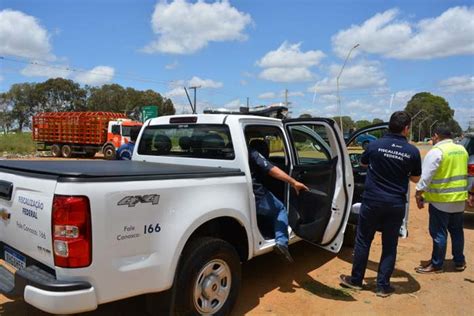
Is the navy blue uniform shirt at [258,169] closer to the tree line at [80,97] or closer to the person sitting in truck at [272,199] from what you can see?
the person sitting in truck at [272,199]

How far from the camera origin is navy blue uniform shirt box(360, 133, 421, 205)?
14.3 feet

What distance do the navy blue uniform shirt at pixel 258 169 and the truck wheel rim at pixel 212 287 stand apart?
902 mm

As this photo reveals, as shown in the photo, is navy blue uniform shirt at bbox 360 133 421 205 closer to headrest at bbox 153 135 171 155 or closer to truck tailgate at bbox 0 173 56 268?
headrest at bbox 153 135 171 155

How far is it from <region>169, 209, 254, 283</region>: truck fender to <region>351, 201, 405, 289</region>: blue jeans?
1355 millimetres

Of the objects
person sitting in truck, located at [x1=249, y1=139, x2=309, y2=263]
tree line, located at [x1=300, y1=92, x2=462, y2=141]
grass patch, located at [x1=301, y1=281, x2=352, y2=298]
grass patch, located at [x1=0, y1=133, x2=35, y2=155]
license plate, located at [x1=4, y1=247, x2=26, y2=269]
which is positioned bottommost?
grass patch, located at [x1=301, y1=281, x2=352, y2=298]

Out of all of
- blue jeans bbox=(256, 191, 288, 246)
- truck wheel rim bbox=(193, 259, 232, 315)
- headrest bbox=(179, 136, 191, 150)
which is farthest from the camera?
headrest bbox=(179, 136, 191, 150)

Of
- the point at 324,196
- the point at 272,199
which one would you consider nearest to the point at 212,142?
the point at 272,199

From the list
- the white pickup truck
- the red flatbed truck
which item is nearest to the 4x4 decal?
the white pickup truck

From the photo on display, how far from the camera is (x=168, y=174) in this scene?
3.22m

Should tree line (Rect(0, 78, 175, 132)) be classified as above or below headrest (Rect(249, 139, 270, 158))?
above

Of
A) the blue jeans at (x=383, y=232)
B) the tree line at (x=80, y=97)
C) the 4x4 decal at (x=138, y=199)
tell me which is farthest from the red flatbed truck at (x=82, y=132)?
the tree line at (x=80, y=97)

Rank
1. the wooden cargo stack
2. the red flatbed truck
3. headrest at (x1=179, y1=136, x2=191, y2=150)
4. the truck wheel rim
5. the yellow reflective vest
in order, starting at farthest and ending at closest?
the wooden cargo stack, the red flatbed truck, the yellow reflective vest, headrest at (x1=179, y1=136, x2=191, y2=150), the truck wheel rim

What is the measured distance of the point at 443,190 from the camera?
5.20 m

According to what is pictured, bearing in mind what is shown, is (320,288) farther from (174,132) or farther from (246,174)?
(174,132)
